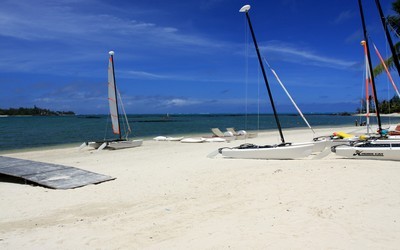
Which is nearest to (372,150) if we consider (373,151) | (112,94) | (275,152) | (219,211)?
(373,151)

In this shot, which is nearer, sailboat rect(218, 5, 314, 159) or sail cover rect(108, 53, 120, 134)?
sailboat rect(218, 5, 314, 159)

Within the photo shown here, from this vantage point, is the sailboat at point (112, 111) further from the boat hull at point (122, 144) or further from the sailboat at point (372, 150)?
the sailboat at point (372, 150)

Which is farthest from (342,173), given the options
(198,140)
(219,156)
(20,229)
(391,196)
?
(198,140)

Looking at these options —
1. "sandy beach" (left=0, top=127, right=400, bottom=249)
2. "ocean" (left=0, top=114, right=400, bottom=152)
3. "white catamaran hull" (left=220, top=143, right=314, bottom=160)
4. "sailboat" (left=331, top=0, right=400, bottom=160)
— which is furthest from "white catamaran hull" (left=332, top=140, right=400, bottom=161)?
"ocean" (left=0, top=114, right=400, bottom=152)

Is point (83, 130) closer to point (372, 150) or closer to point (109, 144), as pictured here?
point (109, 144)

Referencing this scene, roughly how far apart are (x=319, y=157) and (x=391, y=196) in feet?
19.2

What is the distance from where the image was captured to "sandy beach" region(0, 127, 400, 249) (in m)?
5.50

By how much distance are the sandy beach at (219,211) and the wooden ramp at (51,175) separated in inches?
12.5

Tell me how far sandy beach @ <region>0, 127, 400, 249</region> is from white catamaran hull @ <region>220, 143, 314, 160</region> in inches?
80.0

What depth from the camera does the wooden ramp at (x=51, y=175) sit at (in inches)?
398

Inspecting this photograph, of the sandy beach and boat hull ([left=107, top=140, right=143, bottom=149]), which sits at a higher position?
boat hull ([left=107, top=140, right=143, bottom=149])

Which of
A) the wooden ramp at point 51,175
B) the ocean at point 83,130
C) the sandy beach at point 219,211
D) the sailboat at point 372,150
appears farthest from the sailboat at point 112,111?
the sailboat at point 372,150

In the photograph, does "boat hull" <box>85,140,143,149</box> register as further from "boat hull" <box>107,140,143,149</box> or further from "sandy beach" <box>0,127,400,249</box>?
"sandy beach" <box>0,127,400,249</box>

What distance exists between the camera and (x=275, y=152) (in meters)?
13.8
